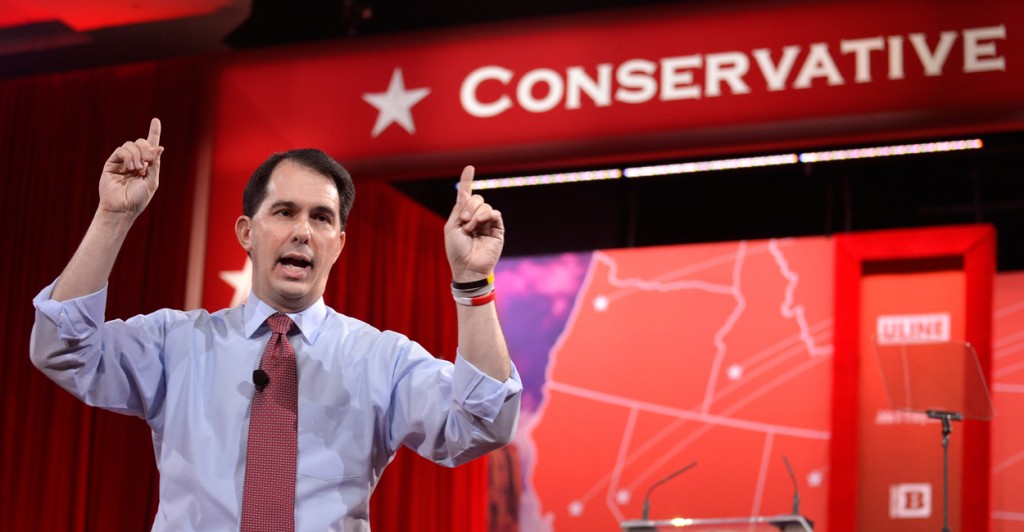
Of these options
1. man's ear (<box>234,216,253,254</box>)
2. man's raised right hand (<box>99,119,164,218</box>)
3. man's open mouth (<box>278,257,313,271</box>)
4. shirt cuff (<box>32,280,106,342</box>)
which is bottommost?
shirt cuff (<box>32,280,106,342</box>)

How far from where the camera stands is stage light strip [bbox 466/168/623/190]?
5.51m

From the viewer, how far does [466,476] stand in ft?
19.0

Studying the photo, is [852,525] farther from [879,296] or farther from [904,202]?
[904,202]

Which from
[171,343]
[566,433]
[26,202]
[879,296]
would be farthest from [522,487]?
[171,343]

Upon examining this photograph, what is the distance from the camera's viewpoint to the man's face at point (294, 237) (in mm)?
1913

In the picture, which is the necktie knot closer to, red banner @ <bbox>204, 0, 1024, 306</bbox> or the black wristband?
the black wristband

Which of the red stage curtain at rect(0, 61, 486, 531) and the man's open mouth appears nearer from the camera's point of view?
the man's open mouth

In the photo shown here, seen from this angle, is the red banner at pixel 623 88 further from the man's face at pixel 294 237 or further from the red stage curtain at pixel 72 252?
the man's face at pixel 294 237

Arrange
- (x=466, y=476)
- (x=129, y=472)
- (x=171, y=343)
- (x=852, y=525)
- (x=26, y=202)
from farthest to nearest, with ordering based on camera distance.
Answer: (x=466, y=476)
(x=852, y=525)
(x=26, y=202)
(x=129, y=472)
(x=171, y=343)

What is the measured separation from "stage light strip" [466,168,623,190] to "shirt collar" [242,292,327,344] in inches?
140

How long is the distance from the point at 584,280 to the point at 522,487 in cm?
116

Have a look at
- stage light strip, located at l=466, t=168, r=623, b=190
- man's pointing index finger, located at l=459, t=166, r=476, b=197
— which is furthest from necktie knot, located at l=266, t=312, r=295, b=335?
stage light strip, located at l=466, t=168, r=623, b=190

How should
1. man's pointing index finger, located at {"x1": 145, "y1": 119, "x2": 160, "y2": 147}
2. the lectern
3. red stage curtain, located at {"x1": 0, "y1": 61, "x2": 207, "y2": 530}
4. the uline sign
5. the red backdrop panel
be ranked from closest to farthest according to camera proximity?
1. man's pointing index finger, located at {"x1": 145, "y1": 119, "x2": 160, "y2": 147}
2. red stage curtain, located at {"x1": 0, "y1": 61, "x2": 207, "y2": 530}
3. the lectern
4. the red backdrop panel
5. the uline sign

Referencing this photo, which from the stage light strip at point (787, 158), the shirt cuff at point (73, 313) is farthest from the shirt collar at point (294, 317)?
the stage light strip at point (787, 158)
